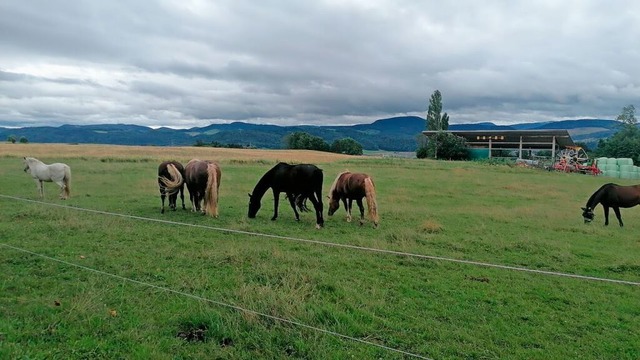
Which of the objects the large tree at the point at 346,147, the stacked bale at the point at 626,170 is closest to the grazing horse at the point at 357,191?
the stacked bale at the point at 626,170

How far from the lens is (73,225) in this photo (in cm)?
988

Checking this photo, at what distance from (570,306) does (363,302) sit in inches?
117

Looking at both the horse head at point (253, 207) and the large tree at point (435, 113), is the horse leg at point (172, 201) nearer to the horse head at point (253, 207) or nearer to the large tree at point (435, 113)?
the horse head at point (253, 207)

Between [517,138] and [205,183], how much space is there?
70401mm

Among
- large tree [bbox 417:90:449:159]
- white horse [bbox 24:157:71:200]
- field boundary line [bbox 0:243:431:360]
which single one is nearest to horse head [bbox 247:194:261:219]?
field boundary line [bbox 0:243:431:360]

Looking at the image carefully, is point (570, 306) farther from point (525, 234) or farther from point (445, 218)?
point (445, 218)

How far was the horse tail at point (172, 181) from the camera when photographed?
41.9 feet

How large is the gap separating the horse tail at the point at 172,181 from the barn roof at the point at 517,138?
65.9m

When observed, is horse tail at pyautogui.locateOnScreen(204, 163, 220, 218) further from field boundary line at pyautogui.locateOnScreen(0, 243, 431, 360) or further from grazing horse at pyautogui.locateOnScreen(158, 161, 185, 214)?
field boundary line at pyautogui.locateOnScreen(0, 243, 431, 360)

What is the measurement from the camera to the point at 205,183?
12.6 meters

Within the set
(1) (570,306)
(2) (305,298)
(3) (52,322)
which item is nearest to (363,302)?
(2) (305,298)

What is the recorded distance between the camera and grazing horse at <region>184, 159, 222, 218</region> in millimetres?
12336

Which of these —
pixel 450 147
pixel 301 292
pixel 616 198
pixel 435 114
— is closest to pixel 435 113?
pixel 435 114

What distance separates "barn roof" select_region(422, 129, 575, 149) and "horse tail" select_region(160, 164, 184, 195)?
65.9 meters
